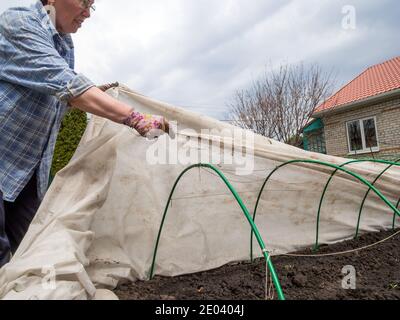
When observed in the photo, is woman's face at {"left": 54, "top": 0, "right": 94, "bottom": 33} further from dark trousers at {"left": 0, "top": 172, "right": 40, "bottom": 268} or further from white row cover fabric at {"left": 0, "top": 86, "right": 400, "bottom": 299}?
dark trousers at {"left": 0, "top": 172, "right": 40, "bottom": 268}

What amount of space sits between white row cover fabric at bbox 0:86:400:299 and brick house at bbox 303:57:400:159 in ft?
24.4

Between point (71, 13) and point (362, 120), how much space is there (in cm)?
1050

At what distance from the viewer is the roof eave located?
30.9ft

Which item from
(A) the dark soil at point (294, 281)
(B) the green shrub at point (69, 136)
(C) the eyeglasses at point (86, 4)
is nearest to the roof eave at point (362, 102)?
(A) the dark soil at point (294, 281)

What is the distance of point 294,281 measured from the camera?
7.64ft

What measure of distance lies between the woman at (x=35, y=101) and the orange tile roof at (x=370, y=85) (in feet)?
32.2

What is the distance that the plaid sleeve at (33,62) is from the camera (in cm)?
133

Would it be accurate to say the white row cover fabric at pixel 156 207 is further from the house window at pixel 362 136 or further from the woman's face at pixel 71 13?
the house window at pixel 362 136

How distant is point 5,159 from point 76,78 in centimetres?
54

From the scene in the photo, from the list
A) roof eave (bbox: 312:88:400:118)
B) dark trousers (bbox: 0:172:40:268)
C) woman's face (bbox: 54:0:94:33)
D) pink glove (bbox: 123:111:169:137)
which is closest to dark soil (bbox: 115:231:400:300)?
dark trousers (bbox: 0:172:40:268)

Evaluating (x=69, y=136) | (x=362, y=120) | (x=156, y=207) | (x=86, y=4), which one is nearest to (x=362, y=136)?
(x=362, y=120)

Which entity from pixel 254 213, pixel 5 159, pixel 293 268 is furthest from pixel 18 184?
pixel 293 268
